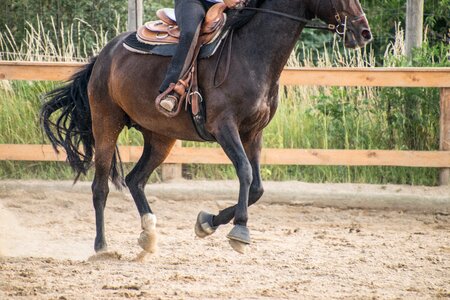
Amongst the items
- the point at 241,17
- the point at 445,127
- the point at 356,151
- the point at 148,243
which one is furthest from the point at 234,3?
the point at 445,127

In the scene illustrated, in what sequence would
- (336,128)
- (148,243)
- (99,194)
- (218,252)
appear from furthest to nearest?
(336,128) < (99,194) < (218,252) < (148,243)

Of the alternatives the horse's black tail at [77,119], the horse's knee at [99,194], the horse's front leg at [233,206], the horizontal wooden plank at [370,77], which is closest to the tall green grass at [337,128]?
the horizontal wooden plank at [370,77]

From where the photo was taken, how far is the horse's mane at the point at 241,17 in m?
6.71

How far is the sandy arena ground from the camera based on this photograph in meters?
5.93

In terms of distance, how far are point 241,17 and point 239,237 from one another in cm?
170

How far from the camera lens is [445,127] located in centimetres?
977

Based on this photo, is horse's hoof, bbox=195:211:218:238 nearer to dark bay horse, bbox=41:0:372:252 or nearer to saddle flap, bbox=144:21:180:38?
dark bay horse, bbox=41:0:372:252

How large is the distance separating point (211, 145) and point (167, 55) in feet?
13.3

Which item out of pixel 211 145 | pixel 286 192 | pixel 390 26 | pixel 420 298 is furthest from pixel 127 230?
pixel 390 26

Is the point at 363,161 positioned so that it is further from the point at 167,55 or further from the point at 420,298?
the point at 420,298

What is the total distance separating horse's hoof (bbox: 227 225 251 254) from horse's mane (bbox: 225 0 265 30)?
157cm

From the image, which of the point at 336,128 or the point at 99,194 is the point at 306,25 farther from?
the point at 336,128

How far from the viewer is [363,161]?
978 centimetres

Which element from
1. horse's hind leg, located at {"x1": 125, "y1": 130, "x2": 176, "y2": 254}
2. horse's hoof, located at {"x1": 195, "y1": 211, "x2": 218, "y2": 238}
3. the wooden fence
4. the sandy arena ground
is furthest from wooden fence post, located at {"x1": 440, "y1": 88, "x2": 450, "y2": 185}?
horse's hoof, located at {"x1": 195, "y1": 211, "x2": 218, "y2": 238}
